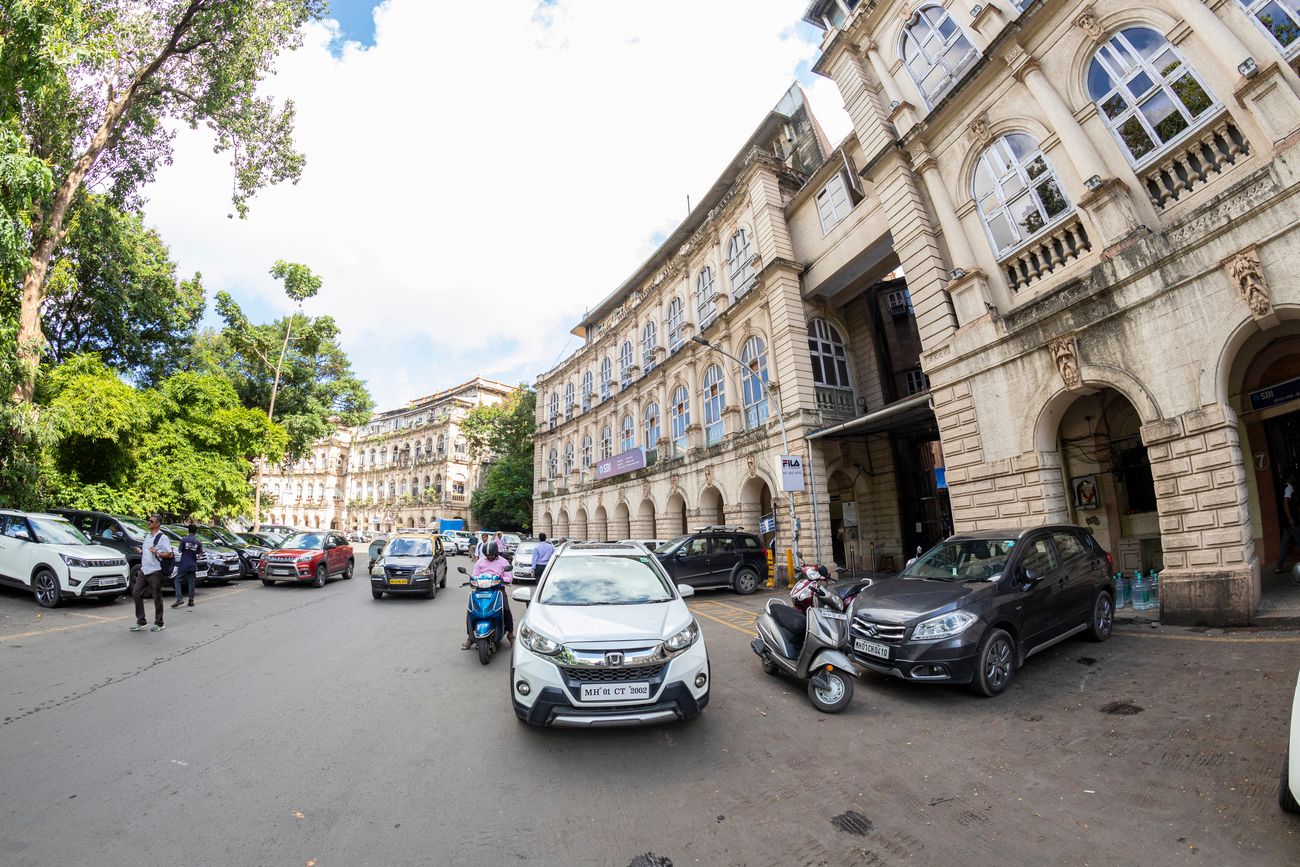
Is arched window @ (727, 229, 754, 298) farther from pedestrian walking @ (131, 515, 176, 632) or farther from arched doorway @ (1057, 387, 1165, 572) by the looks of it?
pedestrian walking @ (131, 515, 176, 632)

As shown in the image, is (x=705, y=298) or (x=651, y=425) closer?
(x=705, y=298)

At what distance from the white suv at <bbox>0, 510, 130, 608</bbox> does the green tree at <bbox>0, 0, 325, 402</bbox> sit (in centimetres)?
419

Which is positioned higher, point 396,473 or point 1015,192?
point 396,473

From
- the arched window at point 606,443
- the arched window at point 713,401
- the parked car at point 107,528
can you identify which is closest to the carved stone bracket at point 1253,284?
the arched window at point 713,401

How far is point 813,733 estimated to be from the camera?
4777 millimetres

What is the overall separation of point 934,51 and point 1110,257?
7.59 metres

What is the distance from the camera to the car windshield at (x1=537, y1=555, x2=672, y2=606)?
17.8ft

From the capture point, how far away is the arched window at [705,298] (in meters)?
23.5

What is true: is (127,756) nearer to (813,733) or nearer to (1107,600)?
(813,733)

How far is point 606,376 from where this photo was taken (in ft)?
113

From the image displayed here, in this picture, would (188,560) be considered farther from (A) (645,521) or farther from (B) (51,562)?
(A) (645,521)

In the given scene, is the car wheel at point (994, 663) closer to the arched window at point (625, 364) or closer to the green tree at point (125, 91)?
the green tree at point (125, 91)

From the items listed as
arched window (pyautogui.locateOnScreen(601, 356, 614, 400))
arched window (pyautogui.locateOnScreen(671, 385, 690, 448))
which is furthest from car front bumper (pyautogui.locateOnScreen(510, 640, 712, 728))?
arched window (pyautogui.locateOnScreen(601, 356, 614, 400))

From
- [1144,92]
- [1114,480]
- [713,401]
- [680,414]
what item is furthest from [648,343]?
[1144,92]
